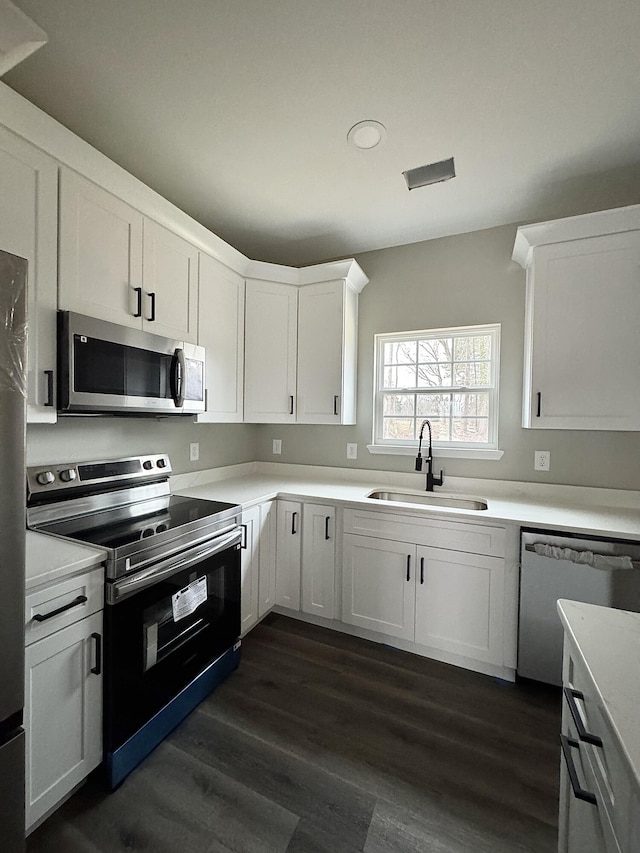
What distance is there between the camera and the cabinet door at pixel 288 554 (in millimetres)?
2469

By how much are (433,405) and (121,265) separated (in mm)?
2159

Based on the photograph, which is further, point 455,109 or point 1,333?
point 455,109

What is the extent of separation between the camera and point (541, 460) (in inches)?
95.1

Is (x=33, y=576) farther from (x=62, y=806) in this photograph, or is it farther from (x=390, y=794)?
(x=390, y=794)

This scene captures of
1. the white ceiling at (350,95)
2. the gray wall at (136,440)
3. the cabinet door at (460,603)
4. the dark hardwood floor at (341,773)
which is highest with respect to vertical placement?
the white ceiling at (350,95)

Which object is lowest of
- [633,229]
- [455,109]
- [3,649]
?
[3,649]

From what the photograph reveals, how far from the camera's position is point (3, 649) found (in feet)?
3.13

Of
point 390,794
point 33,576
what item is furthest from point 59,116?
point 390,794

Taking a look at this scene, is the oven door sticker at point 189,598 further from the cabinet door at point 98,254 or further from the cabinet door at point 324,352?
the cabinet door at point 324,352

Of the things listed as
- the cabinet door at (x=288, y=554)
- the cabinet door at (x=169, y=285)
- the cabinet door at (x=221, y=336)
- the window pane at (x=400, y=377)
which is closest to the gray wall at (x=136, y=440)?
the cabinet door at (x=221, y=336)

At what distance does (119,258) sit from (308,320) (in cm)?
132

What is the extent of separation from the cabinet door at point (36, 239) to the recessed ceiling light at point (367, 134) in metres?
1.27

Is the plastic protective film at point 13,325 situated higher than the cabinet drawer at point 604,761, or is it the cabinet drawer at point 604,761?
the plastic protective film at point 13,325

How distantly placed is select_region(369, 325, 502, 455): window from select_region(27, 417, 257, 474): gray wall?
1.15m
